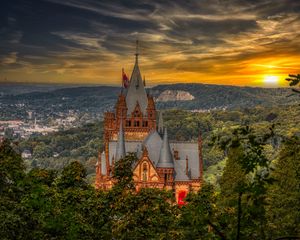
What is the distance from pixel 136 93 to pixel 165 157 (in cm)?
1792

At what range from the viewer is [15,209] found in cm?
2403

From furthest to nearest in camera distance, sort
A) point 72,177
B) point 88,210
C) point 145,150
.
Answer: point 145,150
point 72,177
point 88,210

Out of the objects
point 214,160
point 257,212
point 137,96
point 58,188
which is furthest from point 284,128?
point 257,212

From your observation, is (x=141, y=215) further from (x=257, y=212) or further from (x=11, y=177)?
(x=257, y=212)

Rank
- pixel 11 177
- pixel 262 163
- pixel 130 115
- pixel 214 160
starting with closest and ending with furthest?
pixel 262 163, pixel 11 177, pixel 130 115, pixel 214 160

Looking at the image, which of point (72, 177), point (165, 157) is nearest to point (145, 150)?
point (165, 157)

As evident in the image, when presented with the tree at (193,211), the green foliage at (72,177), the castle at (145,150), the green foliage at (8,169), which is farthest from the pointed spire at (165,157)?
the green foliage at (8,169)

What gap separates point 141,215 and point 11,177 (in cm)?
923

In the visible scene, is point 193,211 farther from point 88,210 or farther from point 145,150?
point 145,150

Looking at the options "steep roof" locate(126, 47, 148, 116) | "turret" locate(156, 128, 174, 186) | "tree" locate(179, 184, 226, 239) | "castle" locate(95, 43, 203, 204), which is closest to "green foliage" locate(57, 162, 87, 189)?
"tree" locate(179, 184, 226, 239)

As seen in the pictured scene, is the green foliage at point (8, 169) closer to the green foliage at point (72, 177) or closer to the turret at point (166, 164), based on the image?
the green foliage at point (72, 177)

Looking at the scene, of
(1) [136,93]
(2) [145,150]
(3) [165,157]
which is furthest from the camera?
(1) [136,93]

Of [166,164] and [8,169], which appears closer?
[8,169]

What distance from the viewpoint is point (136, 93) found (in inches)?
3019
